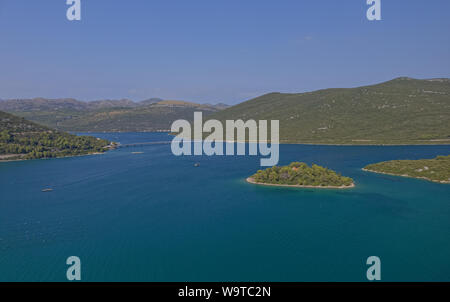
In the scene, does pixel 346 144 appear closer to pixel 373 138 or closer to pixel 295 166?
pixel 373 138

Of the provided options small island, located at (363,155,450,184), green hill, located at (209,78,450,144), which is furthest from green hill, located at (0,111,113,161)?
small island, located at (363,155,450,184)

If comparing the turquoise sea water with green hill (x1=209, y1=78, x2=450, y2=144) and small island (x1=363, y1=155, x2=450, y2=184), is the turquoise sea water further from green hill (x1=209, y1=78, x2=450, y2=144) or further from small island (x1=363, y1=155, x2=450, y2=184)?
green hill (x1=209, y1=78, x2=450, y2=144)

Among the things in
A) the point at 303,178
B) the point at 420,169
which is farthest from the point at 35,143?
the point at 420,169

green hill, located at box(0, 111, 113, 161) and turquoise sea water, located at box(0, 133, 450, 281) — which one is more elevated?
green hill, located at box(0, 111, 113, 161)

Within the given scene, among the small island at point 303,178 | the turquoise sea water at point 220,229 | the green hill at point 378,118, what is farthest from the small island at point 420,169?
the green hill at point 378,118

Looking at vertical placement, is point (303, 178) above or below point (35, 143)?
below

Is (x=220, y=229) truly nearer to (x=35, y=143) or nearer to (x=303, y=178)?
(x=303, y=178)
